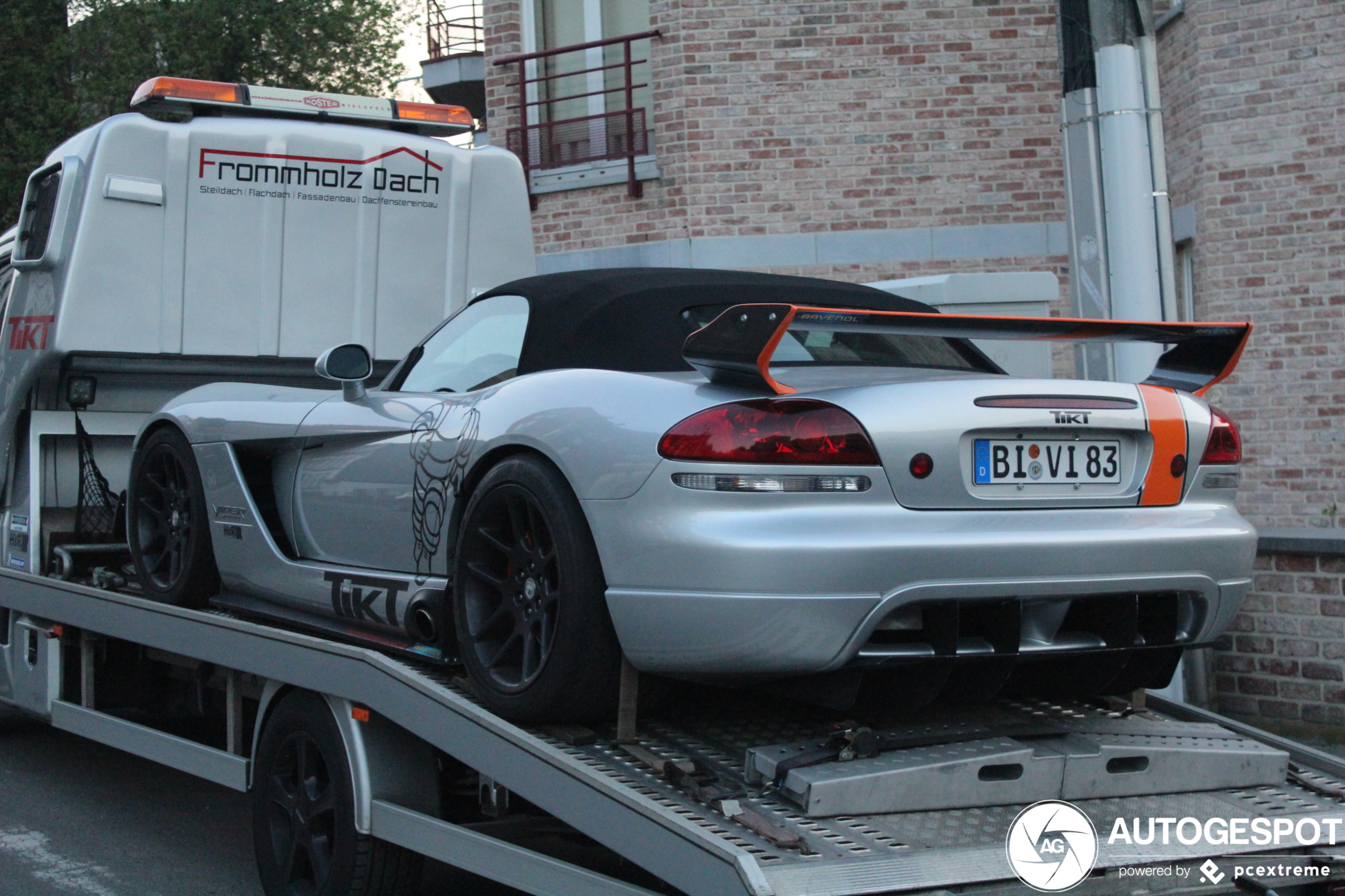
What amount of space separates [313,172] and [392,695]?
3.76m

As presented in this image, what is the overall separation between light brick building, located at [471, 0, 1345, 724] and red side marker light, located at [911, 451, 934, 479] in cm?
783

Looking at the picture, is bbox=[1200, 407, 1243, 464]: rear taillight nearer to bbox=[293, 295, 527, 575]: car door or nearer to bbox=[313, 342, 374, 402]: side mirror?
bbox=[293, 295, 527, 575]: car door

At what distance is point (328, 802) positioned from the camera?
4172mm

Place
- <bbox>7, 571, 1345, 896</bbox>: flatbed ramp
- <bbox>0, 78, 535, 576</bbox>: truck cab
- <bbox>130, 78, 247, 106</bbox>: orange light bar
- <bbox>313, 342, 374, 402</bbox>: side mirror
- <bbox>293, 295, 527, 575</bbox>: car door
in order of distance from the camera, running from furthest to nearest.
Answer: <bbox>130, 78, 247, 106</bbox>: orange light bar
<bbox>0, 78, 535, 576</bbox>: truck cab
<bbox>313, 342, 374, 402</bbox>: side mirror
<bbox>293, 295, 527, 575</bbox>: car door
<bbox>7, 571, 1345, 896</bbox>: flatbed ramp

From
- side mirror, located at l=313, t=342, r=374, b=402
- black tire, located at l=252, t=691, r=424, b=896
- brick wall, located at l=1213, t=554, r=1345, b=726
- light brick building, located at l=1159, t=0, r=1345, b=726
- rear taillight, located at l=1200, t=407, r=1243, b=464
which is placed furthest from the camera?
light brick building, located at l=1159, t=0, r=1345, b=726

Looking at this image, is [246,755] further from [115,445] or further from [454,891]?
[115,445]

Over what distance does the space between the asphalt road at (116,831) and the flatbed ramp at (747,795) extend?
1.04 metres

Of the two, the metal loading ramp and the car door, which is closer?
the metal loading ramp

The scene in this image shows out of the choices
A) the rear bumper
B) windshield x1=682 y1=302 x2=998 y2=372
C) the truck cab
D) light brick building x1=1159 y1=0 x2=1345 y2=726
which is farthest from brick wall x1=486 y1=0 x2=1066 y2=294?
the rear bumper

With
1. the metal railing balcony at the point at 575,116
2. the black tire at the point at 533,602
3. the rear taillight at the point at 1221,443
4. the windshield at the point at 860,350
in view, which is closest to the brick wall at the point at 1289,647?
the windshield at the point at 860,350

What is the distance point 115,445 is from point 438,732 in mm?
3685

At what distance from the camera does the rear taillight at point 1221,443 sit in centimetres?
384

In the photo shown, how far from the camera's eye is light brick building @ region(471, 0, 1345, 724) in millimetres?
10398

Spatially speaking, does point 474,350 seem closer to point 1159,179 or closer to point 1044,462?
point 1044,462
